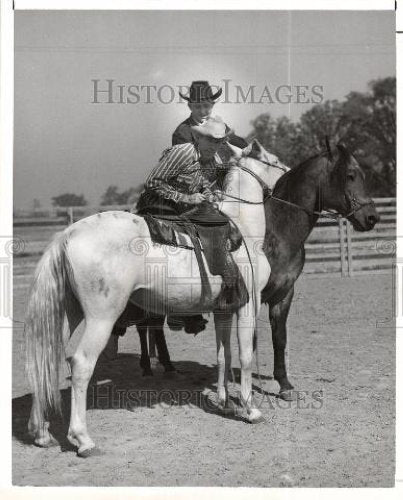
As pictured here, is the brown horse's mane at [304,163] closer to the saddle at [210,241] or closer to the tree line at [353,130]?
the saddle at [210,241]

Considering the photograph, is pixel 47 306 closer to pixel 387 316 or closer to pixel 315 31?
pixel 315 31

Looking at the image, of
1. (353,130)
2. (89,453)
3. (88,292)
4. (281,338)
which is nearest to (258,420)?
(281,338)

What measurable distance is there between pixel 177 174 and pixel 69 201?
8327mm

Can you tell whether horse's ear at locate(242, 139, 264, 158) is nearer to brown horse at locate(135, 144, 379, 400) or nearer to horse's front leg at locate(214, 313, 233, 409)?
brown horse at locate(135, 144, 379, 400)

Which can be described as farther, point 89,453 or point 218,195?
point 218,195

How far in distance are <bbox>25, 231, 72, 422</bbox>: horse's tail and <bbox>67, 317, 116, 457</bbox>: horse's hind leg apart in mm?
147

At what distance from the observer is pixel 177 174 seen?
4586mm

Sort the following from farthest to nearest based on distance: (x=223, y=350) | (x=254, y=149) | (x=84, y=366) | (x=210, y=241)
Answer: (x=223, y=350), (x=254, y=149), (x=210, y=241), (x=84, y=366)

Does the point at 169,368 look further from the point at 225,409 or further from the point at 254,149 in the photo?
the point at 254,149

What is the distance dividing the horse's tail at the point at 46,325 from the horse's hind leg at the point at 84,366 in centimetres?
15

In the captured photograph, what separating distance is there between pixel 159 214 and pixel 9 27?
1.72 metres

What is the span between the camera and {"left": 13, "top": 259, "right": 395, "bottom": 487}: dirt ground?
12.7 ft
